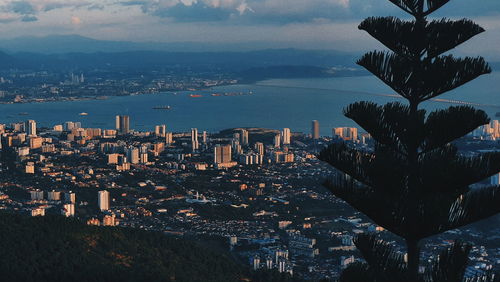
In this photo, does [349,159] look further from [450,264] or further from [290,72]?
[290,72]

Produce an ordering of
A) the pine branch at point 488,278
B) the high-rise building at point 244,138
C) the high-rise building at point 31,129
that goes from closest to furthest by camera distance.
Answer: the pine branch at point 488,278
the high-rise building at point 244,138
the high-rise building at point 31,129

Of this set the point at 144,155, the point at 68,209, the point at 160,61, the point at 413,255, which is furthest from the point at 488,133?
the point at 160,61

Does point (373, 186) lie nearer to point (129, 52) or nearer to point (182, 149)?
point (182, 149)

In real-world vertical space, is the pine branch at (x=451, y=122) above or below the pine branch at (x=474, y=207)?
above

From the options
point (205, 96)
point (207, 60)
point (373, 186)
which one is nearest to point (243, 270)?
point (373, 186)

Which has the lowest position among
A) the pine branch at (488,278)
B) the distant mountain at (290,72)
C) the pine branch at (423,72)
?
the distant mountain at (290,72)

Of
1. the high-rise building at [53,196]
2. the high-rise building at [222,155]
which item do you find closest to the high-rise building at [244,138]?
the high-rise building at [222,155]

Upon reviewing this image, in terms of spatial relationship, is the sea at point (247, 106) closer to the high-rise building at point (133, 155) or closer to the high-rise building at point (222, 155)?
the high-rise building at point (222, 155)
